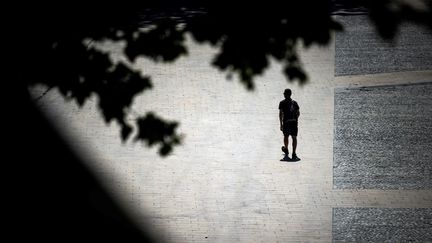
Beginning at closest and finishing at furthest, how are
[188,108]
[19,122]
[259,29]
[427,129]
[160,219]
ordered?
[19,122] < [160,219] < [259,29] < [427,129] < [188,108]

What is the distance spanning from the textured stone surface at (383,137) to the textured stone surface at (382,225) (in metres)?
0.88

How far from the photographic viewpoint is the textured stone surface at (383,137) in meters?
10.9

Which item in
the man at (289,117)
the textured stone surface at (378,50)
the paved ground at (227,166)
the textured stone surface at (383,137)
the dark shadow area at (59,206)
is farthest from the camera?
the textured stone surface at (378,50)

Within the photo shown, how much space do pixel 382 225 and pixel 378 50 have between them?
27.1 ft

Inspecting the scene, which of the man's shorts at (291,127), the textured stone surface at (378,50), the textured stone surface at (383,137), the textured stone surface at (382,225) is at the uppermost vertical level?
the man's shorts at (291,127)

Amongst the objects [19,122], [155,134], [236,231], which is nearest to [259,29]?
[155,134]

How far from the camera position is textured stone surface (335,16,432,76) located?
15891mm

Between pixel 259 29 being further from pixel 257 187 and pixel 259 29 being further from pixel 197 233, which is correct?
pixel 197 233

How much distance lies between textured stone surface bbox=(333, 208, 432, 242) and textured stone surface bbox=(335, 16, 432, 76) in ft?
20.8

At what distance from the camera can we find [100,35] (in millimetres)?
14656

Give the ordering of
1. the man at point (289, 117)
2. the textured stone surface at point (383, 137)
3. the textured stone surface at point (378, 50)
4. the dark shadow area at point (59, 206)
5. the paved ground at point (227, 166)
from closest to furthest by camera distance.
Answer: the dark shadow area at point (59, 206) < the paved ground at point (227, 166) < the textured stone surface at point (383, 137) < the man at point (289, 117) < the textured stone surface at point (378, 50)

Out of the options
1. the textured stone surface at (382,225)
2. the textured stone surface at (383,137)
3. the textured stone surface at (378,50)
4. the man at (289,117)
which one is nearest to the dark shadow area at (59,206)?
the textured stone surface at (382,225)

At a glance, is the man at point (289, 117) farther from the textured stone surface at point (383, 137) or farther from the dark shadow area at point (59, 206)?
the dark shadow area at point (59, 206)

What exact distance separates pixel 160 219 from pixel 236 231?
1058mm
